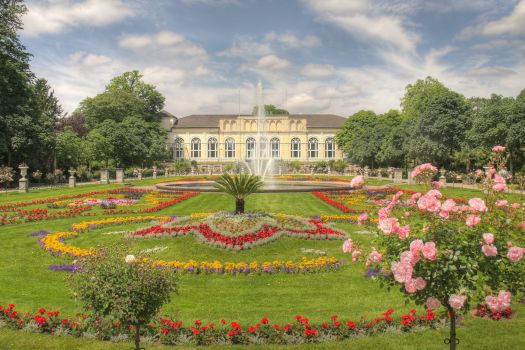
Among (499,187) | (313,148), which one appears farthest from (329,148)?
(499,187)

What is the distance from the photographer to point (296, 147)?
85438 millimetres

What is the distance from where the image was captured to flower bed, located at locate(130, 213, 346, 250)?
37.7 ft

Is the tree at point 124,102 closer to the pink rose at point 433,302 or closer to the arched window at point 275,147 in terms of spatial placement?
the arched window at point 275,147

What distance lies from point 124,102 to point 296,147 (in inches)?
1425

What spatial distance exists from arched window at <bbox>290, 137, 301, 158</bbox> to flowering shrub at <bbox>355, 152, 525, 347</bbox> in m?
81.2

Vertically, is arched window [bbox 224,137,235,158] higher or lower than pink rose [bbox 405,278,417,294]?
higher

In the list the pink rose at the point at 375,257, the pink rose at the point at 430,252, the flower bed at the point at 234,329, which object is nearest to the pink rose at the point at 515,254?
the pink rose at the point at 430,252

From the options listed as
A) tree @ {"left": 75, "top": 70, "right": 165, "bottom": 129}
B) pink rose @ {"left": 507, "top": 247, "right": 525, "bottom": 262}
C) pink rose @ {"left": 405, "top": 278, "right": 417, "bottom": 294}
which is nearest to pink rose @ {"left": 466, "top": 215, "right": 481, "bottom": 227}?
pink rose @ {"left": 507, "top": 247, "right": 525, "bottom": 262}

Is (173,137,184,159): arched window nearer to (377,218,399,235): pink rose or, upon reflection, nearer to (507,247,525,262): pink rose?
(377,218,399,235): pink rose

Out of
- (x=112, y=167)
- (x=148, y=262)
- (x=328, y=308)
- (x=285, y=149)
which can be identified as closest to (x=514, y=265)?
(x=148, y=262)

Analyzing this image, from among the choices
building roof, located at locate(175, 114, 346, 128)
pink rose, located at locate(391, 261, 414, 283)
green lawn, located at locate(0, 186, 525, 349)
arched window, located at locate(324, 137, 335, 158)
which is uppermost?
building roof, located at locate(175, 114, 346, 128)

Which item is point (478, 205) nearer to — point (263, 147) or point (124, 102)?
point (124, 102)

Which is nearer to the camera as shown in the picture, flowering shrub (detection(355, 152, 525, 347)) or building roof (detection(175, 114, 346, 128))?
flowering shrub (detection(355, 152, 525, 347))

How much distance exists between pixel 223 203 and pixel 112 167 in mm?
32708
